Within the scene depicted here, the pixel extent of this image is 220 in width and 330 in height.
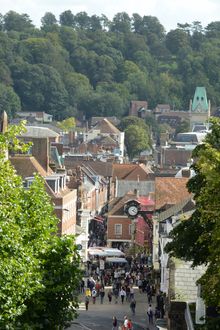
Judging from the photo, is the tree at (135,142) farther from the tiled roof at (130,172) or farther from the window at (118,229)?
the window at (118,229)

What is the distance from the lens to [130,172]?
122375mm

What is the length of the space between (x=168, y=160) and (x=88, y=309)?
99654 mm

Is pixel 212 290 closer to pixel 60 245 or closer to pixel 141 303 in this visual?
pixel 60 245

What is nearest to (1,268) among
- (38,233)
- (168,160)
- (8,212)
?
(8,212)

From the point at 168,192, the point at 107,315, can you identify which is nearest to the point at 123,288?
the point at 107,315

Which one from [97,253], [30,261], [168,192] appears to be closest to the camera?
[30,261]

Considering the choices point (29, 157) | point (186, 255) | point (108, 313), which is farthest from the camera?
point (29, 157)

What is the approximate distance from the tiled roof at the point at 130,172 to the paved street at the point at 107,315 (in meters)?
57.8

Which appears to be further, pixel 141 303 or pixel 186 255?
pixel 141 303

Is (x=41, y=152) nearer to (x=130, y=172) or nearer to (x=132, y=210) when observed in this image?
(x=132, y=210)

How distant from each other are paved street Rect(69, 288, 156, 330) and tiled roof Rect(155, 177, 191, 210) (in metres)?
15.4

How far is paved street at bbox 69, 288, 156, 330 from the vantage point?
50656mm

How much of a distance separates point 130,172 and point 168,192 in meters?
45.2

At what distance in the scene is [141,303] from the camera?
5888 centimetres
